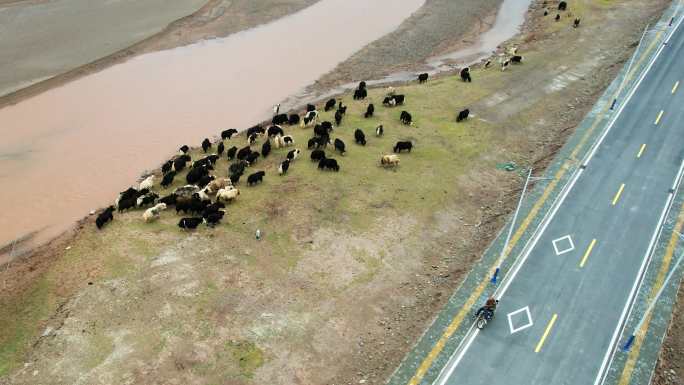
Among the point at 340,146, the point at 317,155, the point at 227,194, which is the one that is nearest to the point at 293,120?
the point at 340,146

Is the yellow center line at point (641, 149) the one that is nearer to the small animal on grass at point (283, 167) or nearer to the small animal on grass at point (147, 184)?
the small animal on grass at point (283, 167)

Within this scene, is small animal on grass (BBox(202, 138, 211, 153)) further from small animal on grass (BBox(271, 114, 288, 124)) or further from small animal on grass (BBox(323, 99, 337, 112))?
small animal on grass (BBox(323, 99, 337, 112))

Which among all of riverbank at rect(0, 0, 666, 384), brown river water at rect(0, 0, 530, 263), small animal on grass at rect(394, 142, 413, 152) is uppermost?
brown river water at rect(0, 0, 530, 263)

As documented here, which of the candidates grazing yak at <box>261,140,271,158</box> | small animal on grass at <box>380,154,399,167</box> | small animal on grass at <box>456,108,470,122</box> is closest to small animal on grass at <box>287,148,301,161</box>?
grazing yak at <box>261,140,271,158</box>

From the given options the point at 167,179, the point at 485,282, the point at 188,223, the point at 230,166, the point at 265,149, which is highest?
the point at 167,179

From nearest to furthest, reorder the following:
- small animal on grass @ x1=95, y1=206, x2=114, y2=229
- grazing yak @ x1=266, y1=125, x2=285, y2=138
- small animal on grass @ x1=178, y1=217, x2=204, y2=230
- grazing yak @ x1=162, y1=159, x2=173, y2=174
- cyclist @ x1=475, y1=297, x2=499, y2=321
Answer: cyclist @ x1=475, y1=297, x2=499, y2=321, small animal on grass @ x1=178, y1=217, x2=204, y2=230, small animal on grass @ x1=95, y1=206, x2=114, y2=229, grazing yak @ x1=162, y1=159, x2=173, y2=174, grazing yak @ x1=266, y1=125, x2=285, y2=138

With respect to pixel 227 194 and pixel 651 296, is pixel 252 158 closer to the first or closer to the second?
pixel 227 194
